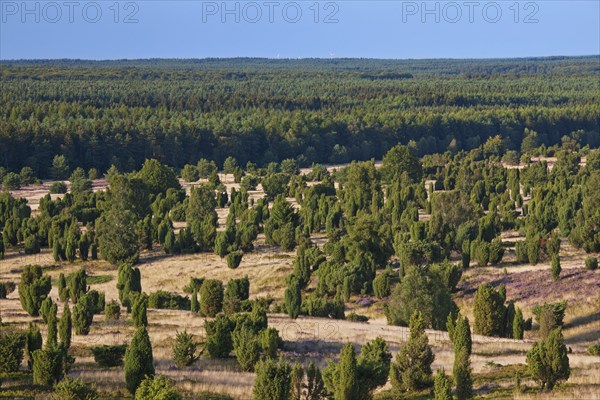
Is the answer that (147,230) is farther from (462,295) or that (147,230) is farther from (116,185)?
(462,295)

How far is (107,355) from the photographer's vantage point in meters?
33.7

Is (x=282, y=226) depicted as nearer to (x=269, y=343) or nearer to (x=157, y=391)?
(x=269, y=343)

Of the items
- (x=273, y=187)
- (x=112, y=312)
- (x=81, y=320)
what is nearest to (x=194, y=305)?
(x=112, y=312)

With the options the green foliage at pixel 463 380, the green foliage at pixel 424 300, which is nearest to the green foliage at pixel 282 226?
Answer: the green foliage at pixel 424 300

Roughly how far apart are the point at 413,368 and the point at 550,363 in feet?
14.0

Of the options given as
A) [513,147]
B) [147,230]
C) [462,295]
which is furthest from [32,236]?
[513,147]

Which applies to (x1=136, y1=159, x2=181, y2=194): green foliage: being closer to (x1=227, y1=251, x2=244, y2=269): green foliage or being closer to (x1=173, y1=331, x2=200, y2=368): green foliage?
(x1=227, y1=251, x2=244, y2=269): green foliage

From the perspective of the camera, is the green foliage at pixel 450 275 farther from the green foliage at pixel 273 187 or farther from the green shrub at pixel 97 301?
the green foliage at pixel 273 187

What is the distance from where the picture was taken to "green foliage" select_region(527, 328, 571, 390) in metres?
30.5

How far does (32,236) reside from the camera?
221 ft

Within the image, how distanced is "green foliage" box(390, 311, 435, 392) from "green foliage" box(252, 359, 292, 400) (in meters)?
5.02

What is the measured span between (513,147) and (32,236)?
101 metres

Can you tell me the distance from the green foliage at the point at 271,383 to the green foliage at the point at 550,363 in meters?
8.04

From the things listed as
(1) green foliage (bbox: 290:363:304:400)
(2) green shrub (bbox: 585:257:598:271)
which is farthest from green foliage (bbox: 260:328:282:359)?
(2) green shrub (bbox: 585:257:598:271)
